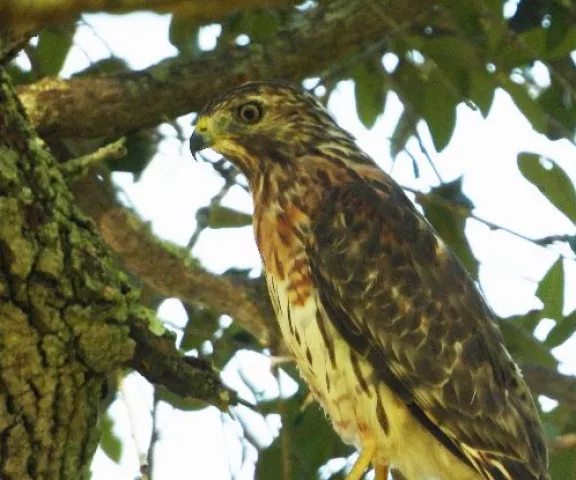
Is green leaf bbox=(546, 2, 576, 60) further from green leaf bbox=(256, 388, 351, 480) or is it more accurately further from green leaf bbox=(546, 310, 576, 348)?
green leaf bbox=(256, 388, 351, 480)

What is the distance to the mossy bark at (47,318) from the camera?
5.77 feet

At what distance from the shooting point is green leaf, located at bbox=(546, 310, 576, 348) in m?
2.51

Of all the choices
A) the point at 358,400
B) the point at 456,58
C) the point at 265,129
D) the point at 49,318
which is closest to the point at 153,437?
the point at 358,400

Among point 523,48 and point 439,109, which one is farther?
point 439,109

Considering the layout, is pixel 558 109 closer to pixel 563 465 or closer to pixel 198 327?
pixel 563 465

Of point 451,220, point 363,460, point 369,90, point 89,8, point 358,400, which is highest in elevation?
point 369,90

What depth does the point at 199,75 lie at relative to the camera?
8.79ft

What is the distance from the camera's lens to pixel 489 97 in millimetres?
2787

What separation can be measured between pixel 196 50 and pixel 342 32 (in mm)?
445

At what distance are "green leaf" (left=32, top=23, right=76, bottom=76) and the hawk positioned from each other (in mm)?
422

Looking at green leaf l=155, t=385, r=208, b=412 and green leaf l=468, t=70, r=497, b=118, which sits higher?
green leaf l=468, t=70, r=497, b=118

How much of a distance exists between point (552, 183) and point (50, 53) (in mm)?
1382

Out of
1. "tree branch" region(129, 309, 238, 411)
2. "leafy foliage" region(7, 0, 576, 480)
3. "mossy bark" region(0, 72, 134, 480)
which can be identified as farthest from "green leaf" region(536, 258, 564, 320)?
"mossy bark" region(0, 72, 134, 480)

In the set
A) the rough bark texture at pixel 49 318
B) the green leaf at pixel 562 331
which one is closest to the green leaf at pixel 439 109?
the green leaf at pixel 562 331
